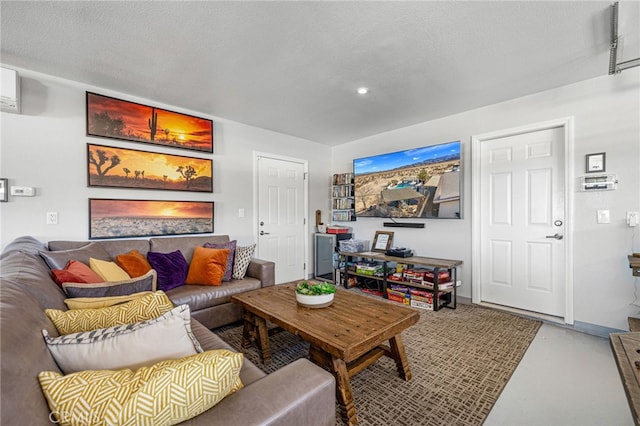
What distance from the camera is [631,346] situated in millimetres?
1078

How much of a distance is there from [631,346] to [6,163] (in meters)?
4.19

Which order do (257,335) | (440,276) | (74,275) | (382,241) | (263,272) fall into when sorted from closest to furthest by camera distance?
(74,275)
(257,335)
(263,272)
(440,276)
(382,241)

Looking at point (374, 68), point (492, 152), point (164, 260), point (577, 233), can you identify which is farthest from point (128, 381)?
point (492, 152)

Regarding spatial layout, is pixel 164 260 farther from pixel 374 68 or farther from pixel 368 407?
pixel 374 68

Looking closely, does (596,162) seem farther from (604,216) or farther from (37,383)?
(37,383)

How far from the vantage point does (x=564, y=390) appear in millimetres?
1811

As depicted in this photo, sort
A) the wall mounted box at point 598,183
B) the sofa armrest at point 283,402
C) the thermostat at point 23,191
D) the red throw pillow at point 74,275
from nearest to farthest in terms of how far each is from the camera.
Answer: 1. the sofa armrest at point 283,402
2. the red throw pillow at point 74,275
3. the thermostat at point 23,191
4. the wall mounted box at point 598,183

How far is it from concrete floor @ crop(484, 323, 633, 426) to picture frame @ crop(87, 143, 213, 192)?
3489mm

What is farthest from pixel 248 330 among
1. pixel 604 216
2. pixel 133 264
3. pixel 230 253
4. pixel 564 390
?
pixel 604 216

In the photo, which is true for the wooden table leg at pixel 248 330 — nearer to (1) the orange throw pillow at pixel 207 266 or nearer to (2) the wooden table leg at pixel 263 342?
(2) the wooden table leg at pixel 263 342

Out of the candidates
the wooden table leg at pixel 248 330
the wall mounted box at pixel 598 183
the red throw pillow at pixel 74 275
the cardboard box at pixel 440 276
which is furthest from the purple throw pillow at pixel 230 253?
the wall mounted box at pixel 598 183

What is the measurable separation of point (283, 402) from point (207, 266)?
7.11 ft

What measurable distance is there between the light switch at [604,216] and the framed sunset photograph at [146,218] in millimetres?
4087

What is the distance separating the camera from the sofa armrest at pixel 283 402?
835mm
